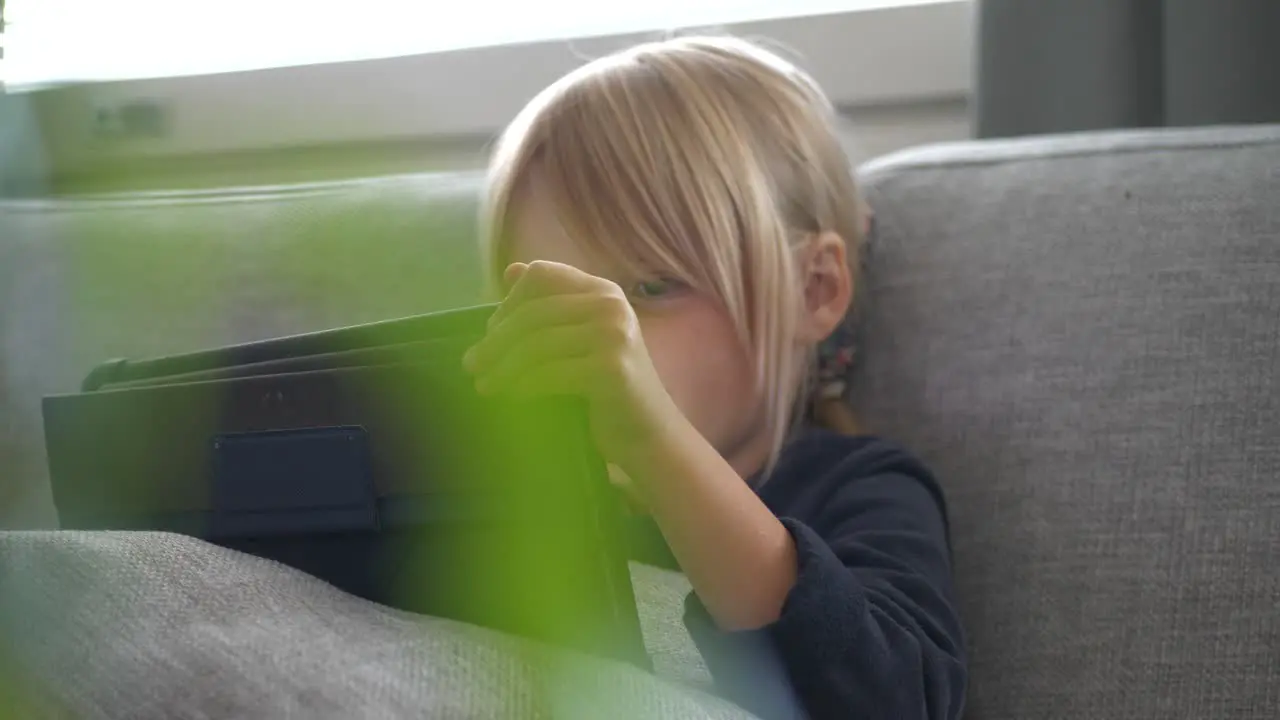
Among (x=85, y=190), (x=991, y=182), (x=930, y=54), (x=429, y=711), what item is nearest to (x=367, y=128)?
(x=85, y=190)

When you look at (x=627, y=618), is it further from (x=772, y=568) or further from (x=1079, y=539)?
(x=1079, y=539)

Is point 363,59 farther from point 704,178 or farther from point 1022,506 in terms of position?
point 1022,506

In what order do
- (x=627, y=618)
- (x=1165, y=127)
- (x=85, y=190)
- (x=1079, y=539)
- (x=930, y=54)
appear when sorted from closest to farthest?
(x=627, y=618)
(x=1079, y=539)
(x=1165, y=127)
(x=930, y=54)
(x=85, y=190)

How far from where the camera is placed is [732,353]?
74 cm

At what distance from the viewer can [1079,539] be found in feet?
2.18

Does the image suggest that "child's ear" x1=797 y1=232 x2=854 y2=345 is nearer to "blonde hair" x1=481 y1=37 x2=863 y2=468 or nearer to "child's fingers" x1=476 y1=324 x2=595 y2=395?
"blonde hair" x1=481 y1=37 x2=863 y2=468

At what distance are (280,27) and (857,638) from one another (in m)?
1.14

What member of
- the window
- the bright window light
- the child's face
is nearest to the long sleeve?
the child's face

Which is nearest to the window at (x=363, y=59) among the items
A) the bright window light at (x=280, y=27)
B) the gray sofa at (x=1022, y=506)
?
the bright window light at (x=280, y=27)

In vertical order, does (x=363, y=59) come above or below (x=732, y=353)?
above

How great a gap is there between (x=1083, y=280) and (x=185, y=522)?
1.78 ft

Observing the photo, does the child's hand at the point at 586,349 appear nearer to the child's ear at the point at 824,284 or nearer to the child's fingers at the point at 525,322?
the child's fingers at the point at 525,322

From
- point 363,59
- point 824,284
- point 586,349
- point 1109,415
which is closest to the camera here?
point 586,349

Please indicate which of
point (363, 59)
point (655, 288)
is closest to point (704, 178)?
point (655, 288)
